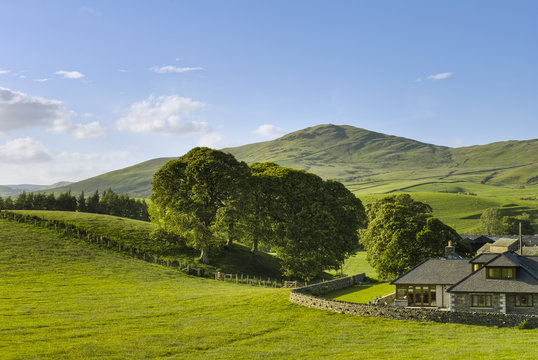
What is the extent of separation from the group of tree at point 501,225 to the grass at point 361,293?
99.9 m

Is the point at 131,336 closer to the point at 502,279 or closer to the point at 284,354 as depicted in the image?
the point at 284,354

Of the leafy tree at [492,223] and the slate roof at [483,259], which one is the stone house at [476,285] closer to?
the slate roof at [483,259]

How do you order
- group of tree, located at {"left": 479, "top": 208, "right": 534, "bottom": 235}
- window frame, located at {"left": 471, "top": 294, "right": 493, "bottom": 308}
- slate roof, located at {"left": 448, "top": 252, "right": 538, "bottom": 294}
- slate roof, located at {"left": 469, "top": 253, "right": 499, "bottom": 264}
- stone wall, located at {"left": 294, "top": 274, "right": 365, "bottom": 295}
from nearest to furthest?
1. slate roof, located at {"left": 448, "top": 252, "right": 538, "bottom": 294}
2. window frame, located at {"left": 471, "top": 294, "right": 493, "bottom": 308}
3. slate roof, located at {"left": 469, "top": 253, "right": 499, "bottom": 264}
4. stone wall, located at {"left": 294, "top": 274, "right": 365, "bottom": 295}
5. group of tree, located at {"left": 479, "top": 208, "right": 534, "bottom": 235}

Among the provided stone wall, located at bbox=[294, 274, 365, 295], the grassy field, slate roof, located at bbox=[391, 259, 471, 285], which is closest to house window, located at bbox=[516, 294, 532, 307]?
slate roof, located at bbox=[391, 259, 471, 285]

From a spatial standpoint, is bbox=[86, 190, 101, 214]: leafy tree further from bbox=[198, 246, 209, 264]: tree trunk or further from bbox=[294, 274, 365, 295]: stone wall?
bbox=[294, 274, 365, 295]: stone wall

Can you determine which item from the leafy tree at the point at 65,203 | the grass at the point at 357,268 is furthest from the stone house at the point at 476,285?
the leafy tree at the point at 65,203

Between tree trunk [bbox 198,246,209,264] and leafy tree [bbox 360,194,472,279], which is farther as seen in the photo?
tree trunk [bbox 198,246,209,264]

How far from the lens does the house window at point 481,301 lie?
44594 millimetres

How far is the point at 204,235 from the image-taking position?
70000 mm

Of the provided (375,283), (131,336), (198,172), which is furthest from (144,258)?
(131,336)

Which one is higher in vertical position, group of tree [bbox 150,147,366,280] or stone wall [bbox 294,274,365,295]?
group of tree [bbox 150,147,366,280]

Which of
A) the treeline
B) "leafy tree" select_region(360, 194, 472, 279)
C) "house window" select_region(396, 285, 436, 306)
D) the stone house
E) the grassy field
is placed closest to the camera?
the grassy field

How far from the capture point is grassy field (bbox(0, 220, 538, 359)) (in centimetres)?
2839

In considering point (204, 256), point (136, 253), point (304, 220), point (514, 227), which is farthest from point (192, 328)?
point (514, 227)
